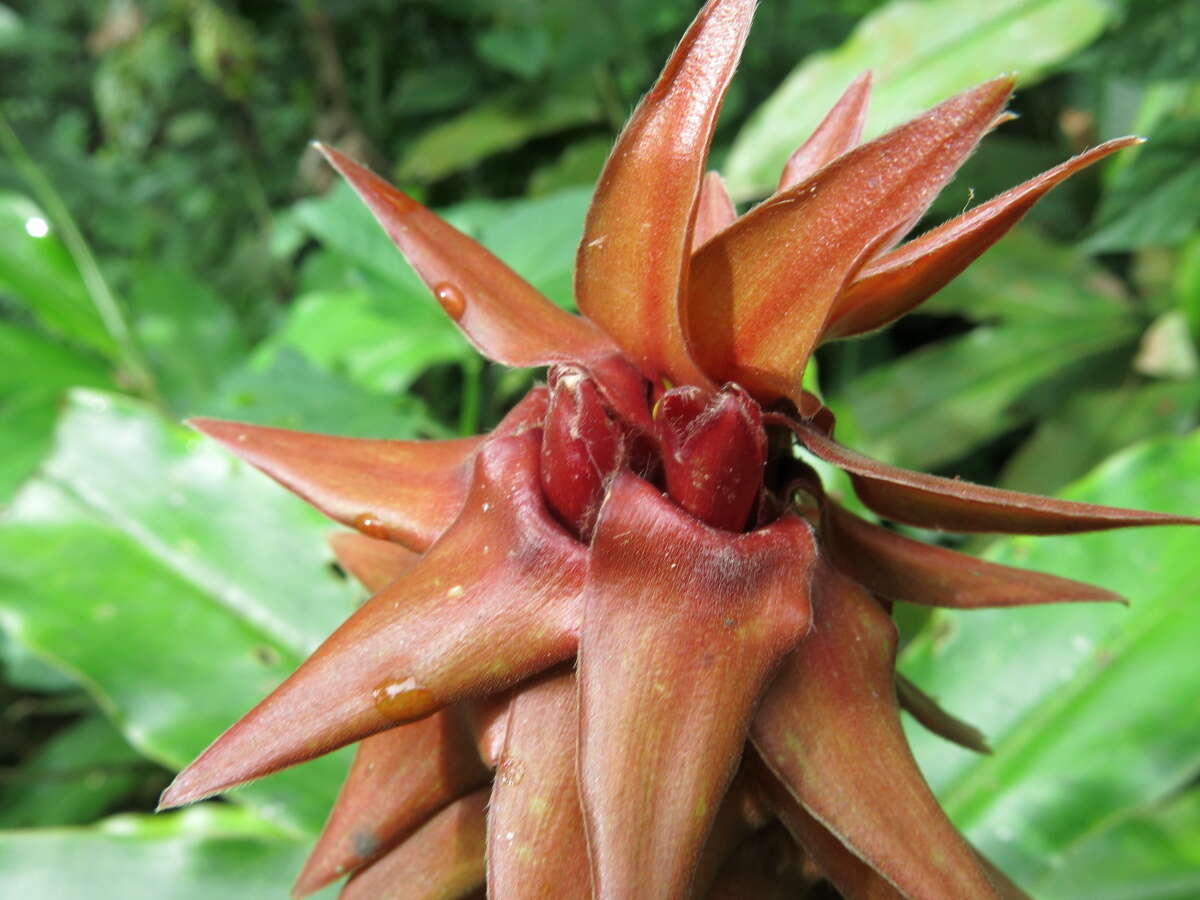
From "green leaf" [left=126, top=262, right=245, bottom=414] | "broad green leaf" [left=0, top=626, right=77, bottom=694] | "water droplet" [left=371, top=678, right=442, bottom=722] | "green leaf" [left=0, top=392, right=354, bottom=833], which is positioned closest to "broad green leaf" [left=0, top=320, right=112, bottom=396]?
"green leaf" [left=126, top=262, right=245, bottom=414]

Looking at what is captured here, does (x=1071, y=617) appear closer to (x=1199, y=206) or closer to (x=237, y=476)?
(x=1199, y=206)

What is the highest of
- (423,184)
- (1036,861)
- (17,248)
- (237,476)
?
(17,248)

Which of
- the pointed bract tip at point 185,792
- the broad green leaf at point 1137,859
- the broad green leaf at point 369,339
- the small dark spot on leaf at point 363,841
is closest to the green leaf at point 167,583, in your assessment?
the broad green leaf at point 369,339

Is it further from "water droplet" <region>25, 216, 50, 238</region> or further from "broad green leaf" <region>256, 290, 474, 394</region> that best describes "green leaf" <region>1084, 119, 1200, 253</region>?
"water droplet" <region>25, 216, 50, 238</region>

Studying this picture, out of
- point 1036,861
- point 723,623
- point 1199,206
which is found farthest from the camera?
point 1199,206

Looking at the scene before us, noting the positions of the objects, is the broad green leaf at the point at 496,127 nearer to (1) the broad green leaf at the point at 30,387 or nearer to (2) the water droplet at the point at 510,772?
(1) the broad green leaf at the point at 30,387

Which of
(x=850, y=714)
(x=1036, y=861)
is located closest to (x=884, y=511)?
(x=850, y=714)
